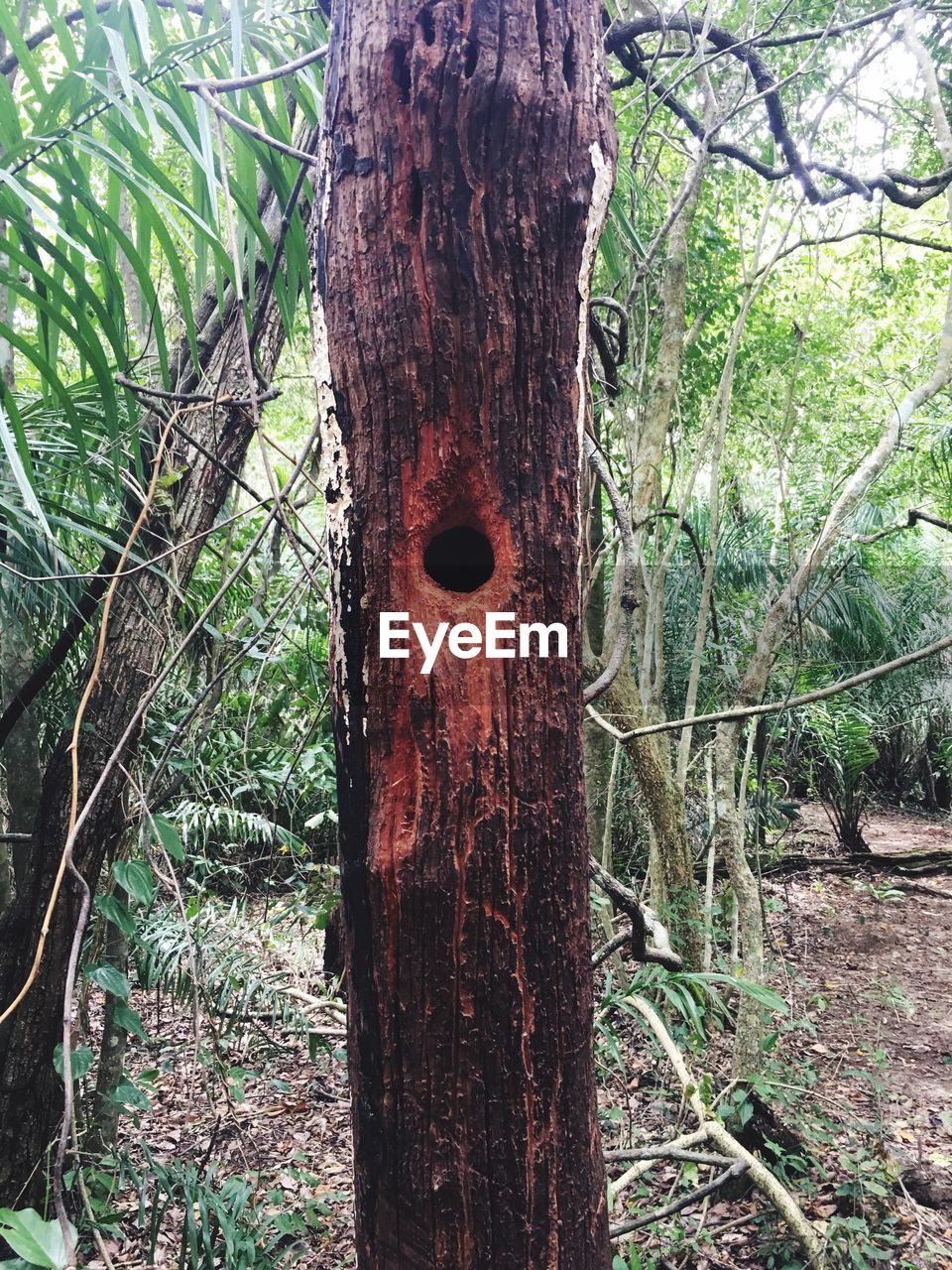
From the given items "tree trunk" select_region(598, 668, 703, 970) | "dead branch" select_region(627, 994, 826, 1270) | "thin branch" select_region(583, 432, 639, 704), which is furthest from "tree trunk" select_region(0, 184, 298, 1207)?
"tree trunk" select_region(598, 668, 703, 970)

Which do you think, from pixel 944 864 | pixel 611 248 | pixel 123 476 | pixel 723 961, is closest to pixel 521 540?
pixel 611 248

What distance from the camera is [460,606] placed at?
1081 mm

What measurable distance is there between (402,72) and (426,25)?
0.06 m

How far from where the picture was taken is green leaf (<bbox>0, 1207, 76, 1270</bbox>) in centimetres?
104

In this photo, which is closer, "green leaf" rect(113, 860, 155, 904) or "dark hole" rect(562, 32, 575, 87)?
"dark hole" rect(562, 32, 575, 87)

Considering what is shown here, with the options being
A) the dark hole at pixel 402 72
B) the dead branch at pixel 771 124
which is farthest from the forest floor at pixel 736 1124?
the dead branch at pixel 771 124

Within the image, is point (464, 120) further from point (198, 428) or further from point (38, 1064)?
point (38, 1064)

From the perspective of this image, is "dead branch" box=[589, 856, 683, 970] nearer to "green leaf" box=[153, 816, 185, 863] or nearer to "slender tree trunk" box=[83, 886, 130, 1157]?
"green leaf" box=[153, 816, 185, 863]

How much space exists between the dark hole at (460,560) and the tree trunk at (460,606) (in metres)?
0.02

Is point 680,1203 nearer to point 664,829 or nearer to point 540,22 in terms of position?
point 540,22

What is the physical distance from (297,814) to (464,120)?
6.16 meters

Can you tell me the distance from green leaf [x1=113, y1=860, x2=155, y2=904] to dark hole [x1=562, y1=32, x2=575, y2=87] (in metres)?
1.90

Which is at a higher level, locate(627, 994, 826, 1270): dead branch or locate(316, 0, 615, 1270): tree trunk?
locate(316, 0, 615, 1270): tree trunk

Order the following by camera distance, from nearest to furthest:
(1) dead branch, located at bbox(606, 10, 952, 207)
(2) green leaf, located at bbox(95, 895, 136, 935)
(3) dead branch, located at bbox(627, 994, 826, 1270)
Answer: (3) dead branch, located at bbox(627, 994, 826, 1270) → (2) green leaf, located at bbox(95, 895, 136, 935) → (1) dead branch, located at bbox(606, 10, 952, 207)
